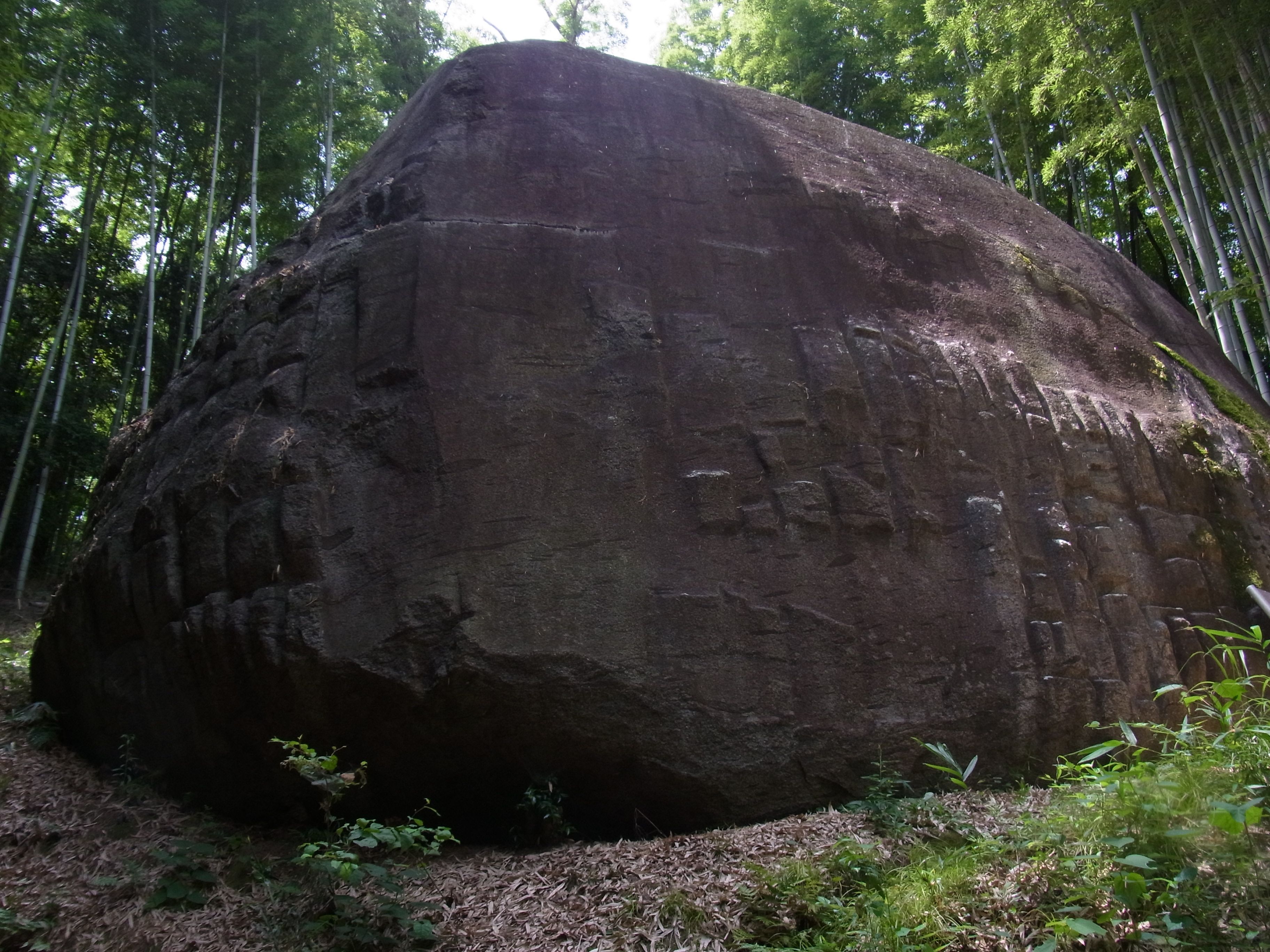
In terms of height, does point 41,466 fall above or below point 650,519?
above

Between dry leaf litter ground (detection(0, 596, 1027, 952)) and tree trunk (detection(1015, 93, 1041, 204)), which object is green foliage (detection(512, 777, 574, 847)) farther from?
tree trunk (detection(1015, 93, 1041, 204))

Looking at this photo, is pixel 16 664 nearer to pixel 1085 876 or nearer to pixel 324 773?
pixel 324 773

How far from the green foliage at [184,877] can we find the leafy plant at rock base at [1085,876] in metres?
1.71

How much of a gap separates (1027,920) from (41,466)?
8.70 meters

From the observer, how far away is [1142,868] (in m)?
2.34

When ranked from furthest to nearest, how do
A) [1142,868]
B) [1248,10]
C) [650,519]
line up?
[1248,10]
[650,519]
[1142,868]

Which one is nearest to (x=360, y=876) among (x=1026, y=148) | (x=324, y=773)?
(x=324, y=773)

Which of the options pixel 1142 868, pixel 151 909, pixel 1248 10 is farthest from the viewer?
pixel 1248 10

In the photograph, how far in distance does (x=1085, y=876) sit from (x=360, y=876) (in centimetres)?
200

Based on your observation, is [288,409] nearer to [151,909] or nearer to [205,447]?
[205,447]

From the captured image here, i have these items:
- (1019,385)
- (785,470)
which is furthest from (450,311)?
(1019,385)

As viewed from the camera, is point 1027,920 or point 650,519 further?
point 650,519

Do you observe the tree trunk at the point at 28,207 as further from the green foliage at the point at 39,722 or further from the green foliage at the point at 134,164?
the green foliage at the point at 39,722

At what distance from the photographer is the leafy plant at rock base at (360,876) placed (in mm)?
2703
